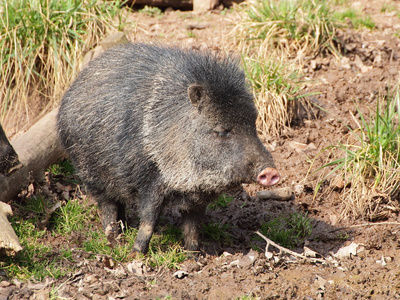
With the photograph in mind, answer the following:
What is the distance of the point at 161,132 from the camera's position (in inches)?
178

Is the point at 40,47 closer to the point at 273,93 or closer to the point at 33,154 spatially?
the point at 33,154

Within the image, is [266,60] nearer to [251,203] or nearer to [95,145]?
[251,203]

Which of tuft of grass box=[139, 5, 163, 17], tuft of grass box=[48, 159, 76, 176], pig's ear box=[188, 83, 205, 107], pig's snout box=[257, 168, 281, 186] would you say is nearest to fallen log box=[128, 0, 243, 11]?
tuft of grass box=[139, 5, 163, 17]

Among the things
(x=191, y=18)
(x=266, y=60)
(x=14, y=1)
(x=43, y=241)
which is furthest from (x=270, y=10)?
(x=43, y=241)

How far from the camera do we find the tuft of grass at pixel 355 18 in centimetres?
818

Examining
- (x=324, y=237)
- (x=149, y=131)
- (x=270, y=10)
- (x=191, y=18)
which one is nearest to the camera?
(x=149, y=131)

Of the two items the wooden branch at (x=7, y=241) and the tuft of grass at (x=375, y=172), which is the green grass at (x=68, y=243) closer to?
the wooden branch at (x=7, y=241)

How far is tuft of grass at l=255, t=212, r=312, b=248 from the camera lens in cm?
527

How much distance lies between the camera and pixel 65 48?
6812 mm

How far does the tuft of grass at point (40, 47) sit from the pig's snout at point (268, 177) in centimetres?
345

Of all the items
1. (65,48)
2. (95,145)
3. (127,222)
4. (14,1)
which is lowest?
(127,222)

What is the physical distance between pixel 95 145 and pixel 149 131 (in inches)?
25.3

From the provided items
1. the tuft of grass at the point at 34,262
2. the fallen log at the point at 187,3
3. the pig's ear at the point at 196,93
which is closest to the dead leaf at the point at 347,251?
the pig's ear at the point at 196,93

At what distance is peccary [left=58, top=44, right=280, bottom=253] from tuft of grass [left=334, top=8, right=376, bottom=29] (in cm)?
405
